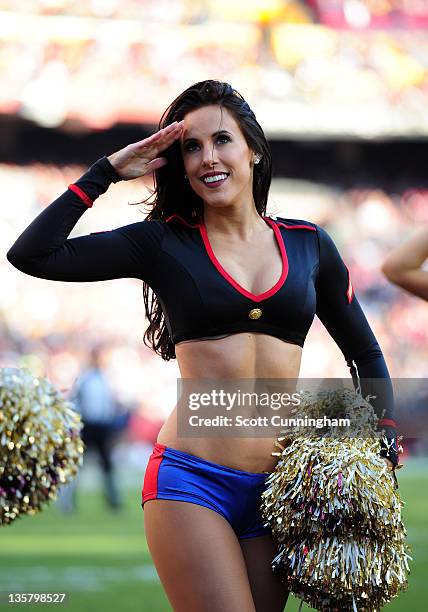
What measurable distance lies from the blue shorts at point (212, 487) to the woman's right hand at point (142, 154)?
0.76 meters

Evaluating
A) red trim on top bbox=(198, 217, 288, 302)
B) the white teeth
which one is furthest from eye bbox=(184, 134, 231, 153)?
red trim on top bbox=(198, 217, 288, 302)

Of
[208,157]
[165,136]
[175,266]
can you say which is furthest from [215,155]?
[175,266]

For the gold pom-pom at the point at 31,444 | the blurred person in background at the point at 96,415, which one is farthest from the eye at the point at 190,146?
the blurred person in background at the point at 96,415

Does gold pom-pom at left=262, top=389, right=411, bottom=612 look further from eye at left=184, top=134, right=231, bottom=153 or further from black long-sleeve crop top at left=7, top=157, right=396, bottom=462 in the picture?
eye at left=184, top=134, right=231, bottom=153

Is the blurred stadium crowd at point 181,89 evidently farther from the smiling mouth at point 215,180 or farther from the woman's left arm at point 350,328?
the smiling mouth at point 215,180

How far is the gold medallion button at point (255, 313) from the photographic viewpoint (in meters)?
3.08

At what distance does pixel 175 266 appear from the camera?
3.13 m

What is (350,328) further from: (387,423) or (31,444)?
(31,444)

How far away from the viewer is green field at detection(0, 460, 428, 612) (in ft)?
20.1

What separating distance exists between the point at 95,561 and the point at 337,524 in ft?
16.3

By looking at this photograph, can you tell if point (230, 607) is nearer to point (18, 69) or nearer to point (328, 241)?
point (328, 241)

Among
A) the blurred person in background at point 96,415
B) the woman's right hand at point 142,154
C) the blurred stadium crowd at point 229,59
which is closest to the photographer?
the woman's right hand at point 142,154

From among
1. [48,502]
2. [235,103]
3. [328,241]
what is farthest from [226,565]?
[235,103]

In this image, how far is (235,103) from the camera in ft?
10.8
